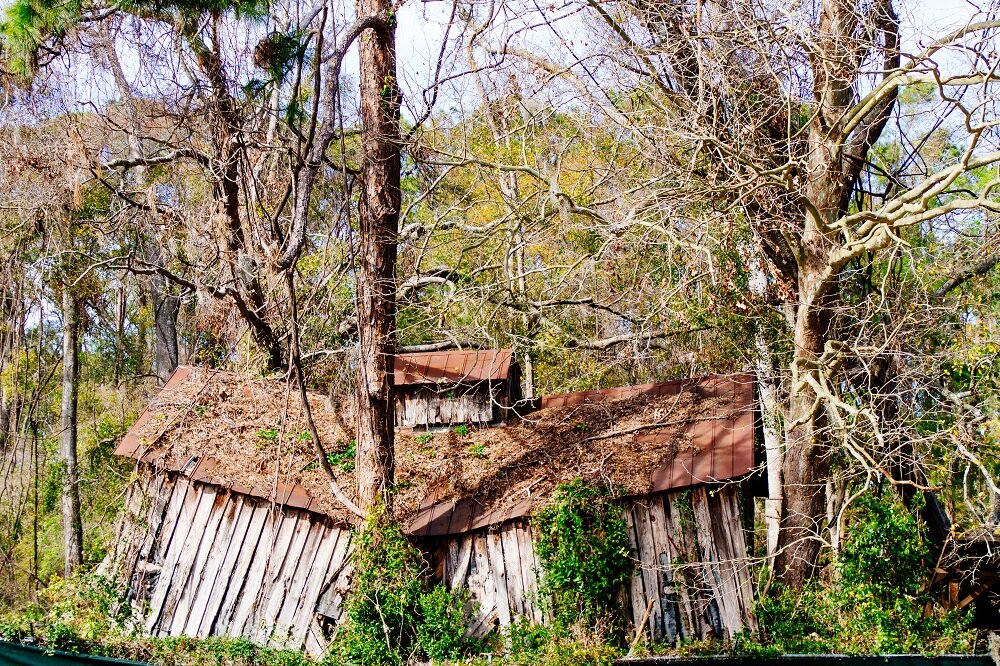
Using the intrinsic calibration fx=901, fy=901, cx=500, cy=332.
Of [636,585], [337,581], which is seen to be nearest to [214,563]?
[337,581]

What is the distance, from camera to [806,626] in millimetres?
10117

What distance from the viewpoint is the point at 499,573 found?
33.3 feet

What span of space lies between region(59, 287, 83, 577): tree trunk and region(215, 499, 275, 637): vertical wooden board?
24.7ft

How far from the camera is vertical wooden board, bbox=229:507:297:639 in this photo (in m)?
10.5

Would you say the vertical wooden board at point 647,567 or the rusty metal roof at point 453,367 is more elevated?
the rusty metal roof at point 453,367

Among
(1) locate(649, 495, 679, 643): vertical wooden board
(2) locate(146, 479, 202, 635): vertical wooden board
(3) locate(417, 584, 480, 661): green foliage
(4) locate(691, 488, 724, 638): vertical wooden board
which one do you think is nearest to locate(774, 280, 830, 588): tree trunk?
(4) locate(691, 488, 724, 638): vertical wooden board

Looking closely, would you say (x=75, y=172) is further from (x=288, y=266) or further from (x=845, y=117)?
(x=845, y=117)

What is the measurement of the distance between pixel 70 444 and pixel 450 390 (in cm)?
958

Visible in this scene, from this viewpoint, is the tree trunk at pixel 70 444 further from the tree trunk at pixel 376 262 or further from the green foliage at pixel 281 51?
the tree trunk at pixel 376 262

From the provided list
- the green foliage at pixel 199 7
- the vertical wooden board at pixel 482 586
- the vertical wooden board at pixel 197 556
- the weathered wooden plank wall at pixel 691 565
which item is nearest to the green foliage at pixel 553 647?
the vertical wooden board at pixel 482 586

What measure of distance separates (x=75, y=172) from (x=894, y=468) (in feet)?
37.7

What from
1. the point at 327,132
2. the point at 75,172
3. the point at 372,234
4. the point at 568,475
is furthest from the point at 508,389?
the point at 75,172

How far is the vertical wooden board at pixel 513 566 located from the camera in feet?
32.9

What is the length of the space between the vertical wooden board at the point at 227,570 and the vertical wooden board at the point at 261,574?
0.23 meters
